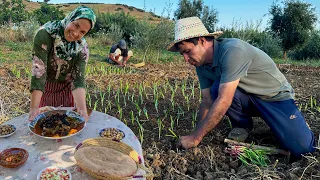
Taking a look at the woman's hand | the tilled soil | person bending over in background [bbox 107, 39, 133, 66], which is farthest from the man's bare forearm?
person bending over in background [bbox 107, 39, 133, 66]

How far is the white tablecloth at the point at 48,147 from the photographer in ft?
5.58

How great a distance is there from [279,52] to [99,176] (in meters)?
13.1

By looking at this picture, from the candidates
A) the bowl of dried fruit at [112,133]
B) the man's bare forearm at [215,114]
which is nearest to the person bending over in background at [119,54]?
the man's bare forearm at [215,114]

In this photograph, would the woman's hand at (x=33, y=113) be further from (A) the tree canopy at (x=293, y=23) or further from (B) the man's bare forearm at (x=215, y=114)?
(A) the tree canopy at (x=293, y=23)

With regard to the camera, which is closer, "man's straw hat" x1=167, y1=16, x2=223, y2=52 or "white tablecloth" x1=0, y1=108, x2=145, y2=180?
"white tablecloth" x1=0, y1=108, x2=145, y2=180

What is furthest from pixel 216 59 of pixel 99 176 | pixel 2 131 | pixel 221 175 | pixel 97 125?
pixel 2 131

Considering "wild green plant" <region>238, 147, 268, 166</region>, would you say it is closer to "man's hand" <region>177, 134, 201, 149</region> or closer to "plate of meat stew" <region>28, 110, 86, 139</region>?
"man's hand" <region>177, 134, 201, 149</region>

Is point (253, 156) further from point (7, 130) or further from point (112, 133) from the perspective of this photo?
point (7, 130)

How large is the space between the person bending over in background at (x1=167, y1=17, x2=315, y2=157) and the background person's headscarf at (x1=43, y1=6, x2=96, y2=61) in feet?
2.65

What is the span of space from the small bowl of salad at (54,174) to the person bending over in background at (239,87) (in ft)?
4.31

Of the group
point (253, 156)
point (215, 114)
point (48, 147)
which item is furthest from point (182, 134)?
point (48, 147)

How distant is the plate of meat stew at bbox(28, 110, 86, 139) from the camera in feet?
A: 6.65

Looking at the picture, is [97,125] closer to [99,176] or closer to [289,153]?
[99,176]

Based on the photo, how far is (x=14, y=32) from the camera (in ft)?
40.3
